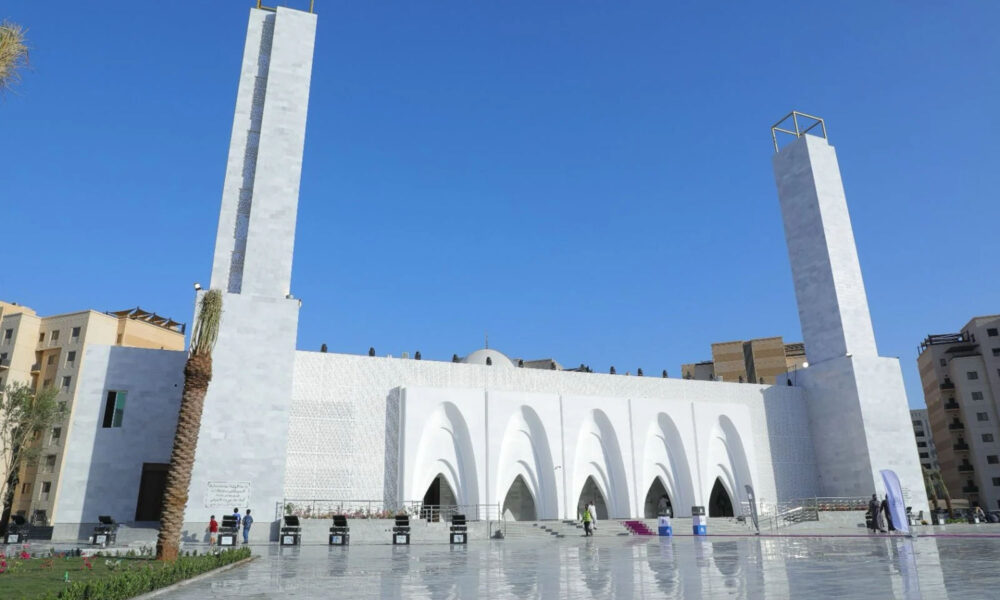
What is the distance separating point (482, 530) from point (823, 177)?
26.5 metres

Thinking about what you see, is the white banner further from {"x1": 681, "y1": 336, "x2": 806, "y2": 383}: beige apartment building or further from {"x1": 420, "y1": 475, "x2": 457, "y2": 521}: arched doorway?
{"x1": 681, "y1": 336, "x2": 806, "y2": 383}: beige apartment building

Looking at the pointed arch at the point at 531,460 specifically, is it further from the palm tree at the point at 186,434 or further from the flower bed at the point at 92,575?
the flower bed at the point at 92,575

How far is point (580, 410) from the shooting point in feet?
106

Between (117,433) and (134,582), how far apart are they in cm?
2006

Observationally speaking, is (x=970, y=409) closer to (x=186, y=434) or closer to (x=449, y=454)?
(x=449, y=454)

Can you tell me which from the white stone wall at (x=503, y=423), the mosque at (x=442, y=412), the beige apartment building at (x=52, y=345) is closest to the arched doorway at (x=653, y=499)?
the mosque at (x=442, y=412)

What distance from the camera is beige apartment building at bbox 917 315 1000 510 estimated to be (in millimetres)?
53875

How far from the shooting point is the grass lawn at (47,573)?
8266mm

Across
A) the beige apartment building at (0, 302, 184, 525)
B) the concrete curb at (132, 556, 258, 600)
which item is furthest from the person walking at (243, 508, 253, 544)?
the beige apartment building at (0, 302, 184, 525)

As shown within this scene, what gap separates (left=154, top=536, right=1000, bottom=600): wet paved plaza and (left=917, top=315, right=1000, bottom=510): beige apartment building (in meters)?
48.8

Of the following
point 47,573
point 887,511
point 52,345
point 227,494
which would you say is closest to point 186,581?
point 47,573

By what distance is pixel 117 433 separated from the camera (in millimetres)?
25781

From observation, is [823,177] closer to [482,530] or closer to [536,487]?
[536,487]

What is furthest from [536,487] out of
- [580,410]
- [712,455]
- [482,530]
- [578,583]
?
[578,583]
